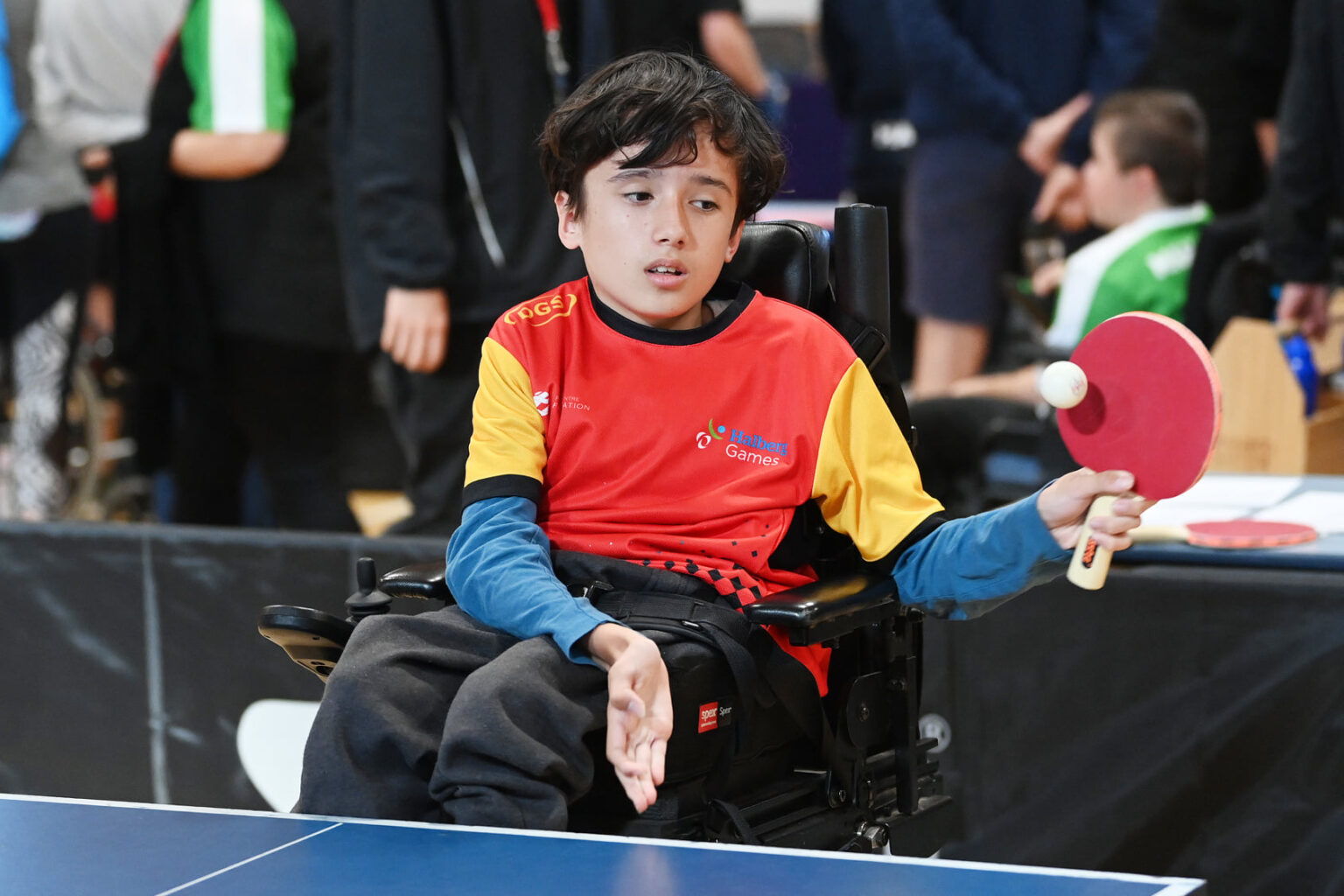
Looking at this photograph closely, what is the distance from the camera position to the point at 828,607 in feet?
6.48

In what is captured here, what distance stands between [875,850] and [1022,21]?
10.1 feet

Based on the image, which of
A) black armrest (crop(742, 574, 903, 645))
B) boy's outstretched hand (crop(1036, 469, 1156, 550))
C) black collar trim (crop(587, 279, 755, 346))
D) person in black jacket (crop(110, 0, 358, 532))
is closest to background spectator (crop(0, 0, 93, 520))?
person in black jacket (crop(110, 0, 358, 532))

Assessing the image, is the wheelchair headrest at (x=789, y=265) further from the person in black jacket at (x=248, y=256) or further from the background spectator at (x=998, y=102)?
the person in black jacket at (x=248, y=256)

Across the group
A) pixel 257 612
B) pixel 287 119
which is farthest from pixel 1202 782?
pixel 287 119

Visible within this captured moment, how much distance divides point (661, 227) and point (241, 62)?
260 centimetres

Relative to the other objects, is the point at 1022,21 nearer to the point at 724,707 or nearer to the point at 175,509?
the point at 175,509

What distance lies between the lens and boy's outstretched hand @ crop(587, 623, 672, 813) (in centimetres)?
181

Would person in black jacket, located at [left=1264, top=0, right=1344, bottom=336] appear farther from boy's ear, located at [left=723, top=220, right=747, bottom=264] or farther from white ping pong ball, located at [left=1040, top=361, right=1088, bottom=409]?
white ping pong ball, located at [left=1040, top=361, right=1088, bottom=409]

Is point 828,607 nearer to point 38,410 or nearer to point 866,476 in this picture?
point 866,476

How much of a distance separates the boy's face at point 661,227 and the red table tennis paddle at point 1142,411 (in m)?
0.51

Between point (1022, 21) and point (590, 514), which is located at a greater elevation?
point (1022, 21)

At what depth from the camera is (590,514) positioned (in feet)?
7.10

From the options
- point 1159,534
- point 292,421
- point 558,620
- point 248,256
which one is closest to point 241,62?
point 248,256

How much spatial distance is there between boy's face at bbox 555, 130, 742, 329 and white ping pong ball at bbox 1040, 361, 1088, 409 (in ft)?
1.68
